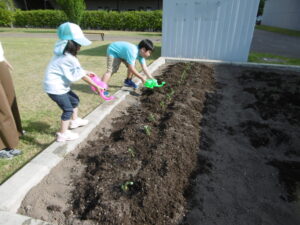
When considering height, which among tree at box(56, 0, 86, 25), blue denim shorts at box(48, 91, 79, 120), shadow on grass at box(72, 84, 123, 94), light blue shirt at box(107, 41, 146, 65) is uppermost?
tree at box(56, 0, 86, 25)

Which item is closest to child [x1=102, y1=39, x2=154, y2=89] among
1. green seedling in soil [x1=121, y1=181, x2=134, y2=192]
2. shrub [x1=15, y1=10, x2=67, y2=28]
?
green seedling in soil [x1=121, y1=181, x2=134, y2=192]

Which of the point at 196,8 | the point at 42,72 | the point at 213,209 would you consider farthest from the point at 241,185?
the point at 196,8

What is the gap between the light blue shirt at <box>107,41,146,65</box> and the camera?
410 centimetres

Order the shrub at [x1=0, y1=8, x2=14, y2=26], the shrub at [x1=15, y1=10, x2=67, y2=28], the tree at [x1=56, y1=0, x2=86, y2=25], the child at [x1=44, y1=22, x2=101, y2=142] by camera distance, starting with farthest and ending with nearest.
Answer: the shrub at [x1=15, y1=10, x2=67, y2=28]
the shrub at [x1=0, y1=8, x2=14, y2=26]
the tree at [x1=56, y1=0, x2=86, y2=25]
the child at [x1=44, y1=22, x2=101, y2=142]

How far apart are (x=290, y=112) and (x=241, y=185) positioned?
246 centimetres

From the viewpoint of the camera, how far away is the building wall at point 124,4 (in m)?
27.9

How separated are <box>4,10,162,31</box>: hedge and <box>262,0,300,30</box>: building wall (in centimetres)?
1554

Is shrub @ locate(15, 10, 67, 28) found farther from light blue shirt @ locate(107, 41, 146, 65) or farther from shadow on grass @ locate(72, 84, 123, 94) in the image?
light blue shirt @ locate(107, 41, 146, 65)

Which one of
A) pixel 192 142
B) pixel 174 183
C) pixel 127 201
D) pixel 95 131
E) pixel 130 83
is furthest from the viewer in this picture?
pixel 130 83

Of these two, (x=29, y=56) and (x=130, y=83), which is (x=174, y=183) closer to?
(x=130, y=83)

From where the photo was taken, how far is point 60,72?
246 cm

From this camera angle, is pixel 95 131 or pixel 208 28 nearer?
pixel 95 131

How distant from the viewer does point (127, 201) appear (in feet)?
6.30

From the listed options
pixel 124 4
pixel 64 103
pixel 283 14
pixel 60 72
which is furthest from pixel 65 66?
pixel 283 14
